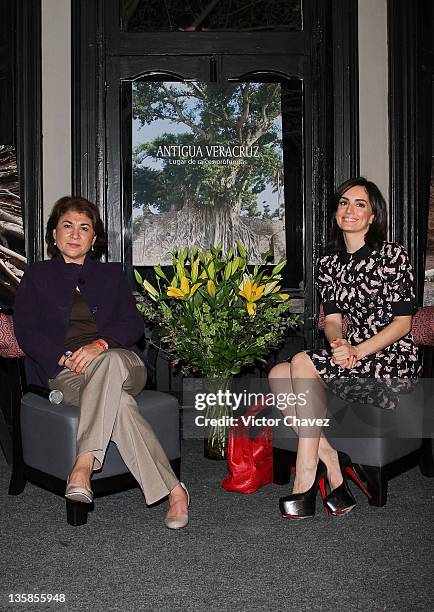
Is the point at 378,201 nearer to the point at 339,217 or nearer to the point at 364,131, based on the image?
the point at 339,217

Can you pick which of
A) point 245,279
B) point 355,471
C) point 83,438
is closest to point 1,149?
point 245,279

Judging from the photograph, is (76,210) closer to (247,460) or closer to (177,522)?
(247,460)

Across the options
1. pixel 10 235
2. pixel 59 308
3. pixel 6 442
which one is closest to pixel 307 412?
pixel 59 308

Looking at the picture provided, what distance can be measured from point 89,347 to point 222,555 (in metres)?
1.13

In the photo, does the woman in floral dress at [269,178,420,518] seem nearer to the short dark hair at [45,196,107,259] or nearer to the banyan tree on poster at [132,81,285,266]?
the short dark hair at [45,196,107,259]

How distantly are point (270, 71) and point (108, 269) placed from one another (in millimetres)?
2105

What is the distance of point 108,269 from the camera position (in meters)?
3.82

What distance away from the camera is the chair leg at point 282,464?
3568 mm

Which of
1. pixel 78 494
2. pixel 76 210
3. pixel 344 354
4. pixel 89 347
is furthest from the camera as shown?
pixel 76 210

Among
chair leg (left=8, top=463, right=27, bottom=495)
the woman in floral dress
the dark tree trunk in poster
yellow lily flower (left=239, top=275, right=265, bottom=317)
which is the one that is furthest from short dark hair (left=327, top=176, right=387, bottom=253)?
the dark tree trunk in poster

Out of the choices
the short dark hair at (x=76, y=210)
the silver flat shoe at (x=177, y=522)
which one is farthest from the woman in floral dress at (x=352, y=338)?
the short dark hair at (x=76, y=210)

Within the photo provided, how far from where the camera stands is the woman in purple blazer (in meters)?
3.12

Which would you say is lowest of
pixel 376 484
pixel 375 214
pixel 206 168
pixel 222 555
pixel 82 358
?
pixel 222 555

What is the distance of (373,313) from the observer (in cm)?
352
